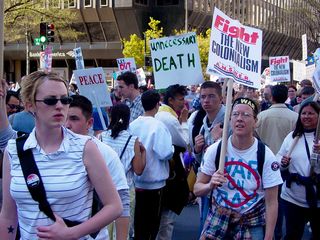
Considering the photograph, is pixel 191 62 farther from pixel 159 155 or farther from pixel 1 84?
pixel 1 84

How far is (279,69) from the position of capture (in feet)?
59.0

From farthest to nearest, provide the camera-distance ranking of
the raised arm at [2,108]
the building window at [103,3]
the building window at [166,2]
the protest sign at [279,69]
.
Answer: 1. the building window at [166,2]
2. the building window at [103,3]
3. the protest sign at [279,69]
4. the raised arm at [2,108]

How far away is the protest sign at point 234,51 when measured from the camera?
16.8ft

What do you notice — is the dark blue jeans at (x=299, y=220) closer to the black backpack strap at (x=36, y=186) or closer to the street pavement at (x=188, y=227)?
the street pavement at (x=188, y=227)

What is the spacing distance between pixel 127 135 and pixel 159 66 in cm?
232

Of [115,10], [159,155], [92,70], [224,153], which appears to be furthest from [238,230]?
[115,10]

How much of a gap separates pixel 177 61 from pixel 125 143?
2.36 meters

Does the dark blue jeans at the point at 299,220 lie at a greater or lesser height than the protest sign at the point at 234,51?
lesser

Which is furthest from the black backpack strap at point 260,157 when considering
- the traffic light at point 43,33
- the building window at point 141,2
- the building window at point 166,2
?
the building window at point 166,2

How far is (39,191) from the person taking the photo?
122 inches

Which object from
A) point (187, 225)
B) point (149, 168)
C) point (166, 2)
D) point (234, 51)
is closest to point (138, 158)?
point (149, 168)

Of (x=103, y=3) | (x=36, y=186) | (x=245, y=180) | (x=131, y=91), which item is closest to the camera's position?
(x=36, y=186)

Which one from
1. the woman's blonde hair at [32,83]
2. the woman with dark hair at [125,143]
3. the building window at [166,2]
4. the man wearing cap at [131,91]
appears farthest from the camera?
the building window at [166,2]

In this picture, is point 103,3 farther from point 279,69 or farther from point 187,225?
point 187,225
